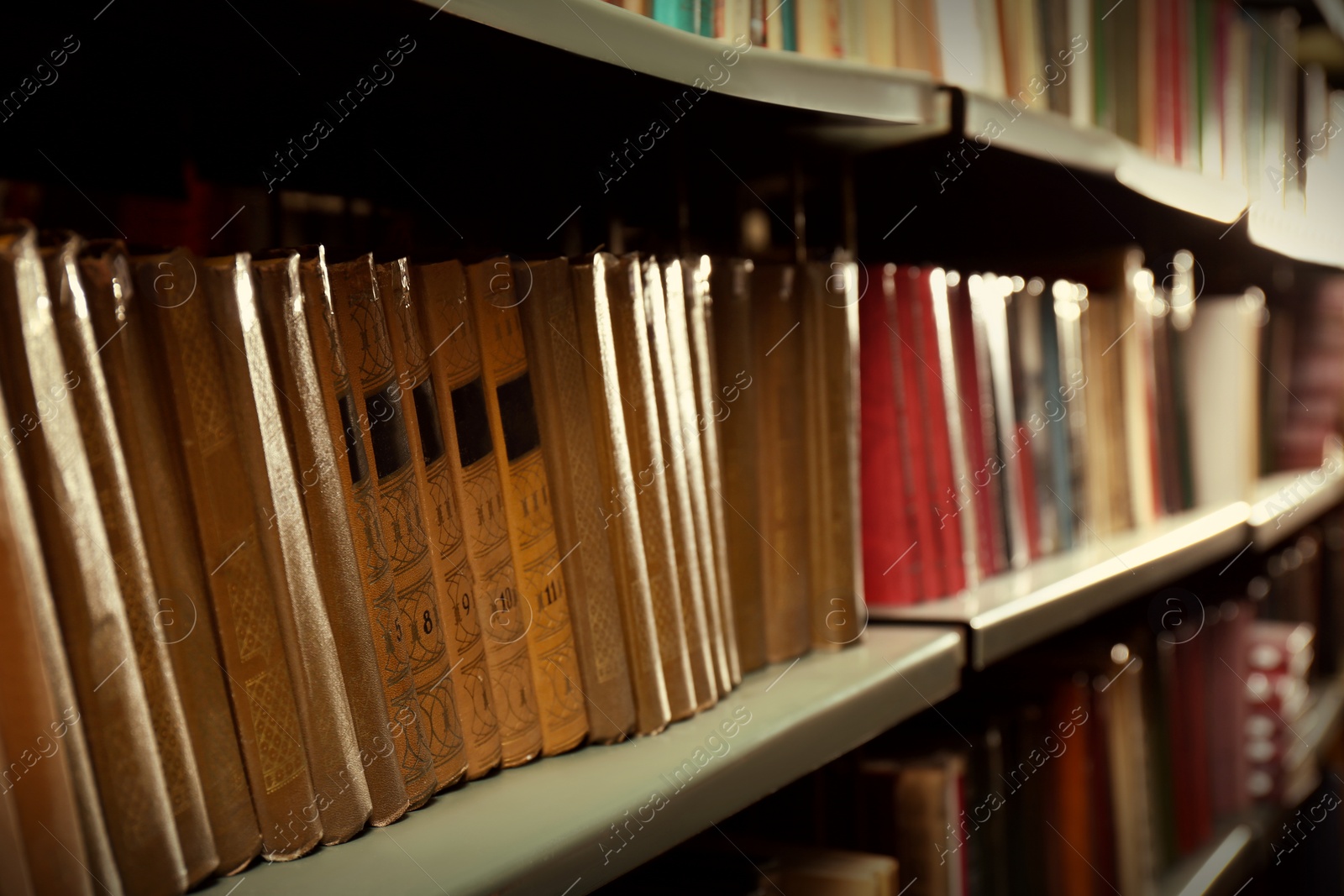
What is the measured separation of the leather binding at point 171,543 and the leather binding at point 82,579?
0.02 metres

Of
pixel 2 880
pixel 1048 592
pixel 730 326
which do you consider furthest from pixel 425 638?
pixel 1048 592

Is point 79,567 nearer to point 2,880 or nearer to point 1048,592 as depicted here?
point 2,880

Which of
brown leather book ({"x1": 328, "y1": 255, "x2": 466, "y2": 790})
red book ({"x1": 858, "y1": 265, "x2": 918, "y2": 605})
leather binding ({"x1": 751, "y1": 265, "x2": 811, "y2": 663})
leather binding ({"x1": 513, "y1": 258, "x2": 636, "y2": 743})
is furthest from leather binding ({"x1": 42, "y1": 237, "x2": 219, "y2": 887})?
red book ({"x1": 858, "y1": 265, "x2": 918, "y2": 605})

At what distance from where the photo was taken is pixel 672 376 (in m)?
0.67

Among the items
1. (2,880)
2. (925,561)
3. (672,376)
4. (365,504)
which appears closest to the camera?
(2,880)

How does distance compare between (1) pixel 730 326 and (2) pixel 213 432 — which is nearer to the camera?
(2) pixel 213 432

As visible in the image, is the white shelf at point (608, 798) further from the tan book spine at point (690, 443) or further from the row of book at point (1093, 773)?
the row of book at point (1093, 773)

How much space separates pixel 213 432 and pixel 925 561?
66cm

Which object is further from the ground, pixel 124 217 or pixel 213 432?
pixel 124 217

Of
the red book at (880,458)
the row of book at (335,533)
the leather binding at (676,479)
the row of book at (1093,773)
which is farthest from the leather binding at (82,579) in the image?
Answer: the red book at (880,458)

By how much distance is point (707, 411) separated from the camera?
2.30 ft

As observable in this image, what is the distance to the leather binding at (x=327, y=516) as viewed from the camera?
1.57 feet

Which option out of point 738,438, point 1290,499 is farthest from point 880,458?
point 1290,499

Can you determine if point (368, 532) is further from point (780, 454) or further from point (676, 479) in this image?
point (780, 454)
